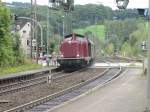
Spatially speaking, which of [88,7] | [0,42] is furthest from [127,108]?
[88,7]

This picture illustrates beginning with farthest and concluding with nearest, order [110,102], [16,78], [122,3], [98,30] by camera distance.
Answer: [98,30] < [16,78] < [122,3] < [110,102]

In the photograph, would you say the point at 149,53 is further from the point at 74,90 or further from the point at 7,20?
the point at 7,20

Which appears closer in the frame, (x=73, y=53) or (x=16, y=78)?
(x=16, y=78)

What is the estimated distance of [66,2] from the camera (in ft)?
95.8

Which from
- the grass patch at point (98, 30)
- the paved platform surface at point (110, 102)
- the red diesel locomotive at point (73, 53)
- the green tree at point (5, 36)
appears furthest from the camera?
the grass patch at point (98, 30)

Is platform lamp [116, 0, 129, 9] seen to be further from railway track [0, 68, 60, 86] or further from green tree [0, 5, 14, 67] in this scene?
green tree [0, 5, 14, 67]

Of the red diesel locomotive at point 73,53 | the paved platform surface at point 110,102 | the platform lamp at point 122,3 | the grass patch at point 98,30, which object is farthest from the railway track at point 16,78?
the grass patch at point 98,30

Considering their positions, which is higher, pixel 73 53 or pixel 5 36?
pixel 5 36

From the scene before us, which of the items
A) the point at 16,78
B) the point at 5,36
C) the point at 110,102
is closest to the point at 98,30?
the point at 5,36

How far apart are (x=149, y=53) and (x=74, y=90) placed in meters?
13.1

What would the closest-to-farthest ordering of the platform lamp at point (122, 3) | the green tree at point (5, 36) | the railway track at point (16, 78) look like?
1. the platform lamp at point (122, 3)
2. the railway track at point (16, 78)
3. the green tree at point (5, 36)

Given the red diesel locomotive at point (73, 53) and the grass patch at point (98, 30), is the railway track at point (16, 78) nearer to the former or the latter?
the red diesel locomotive at point (73, 53)

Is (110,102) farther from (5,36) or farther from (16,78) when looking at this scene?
(5,36)

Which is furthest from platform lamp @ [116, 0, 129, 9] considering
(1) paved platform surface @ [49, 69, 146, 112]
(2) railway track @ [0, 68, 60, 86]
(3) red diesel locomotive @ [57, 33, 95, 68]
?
(3) red diesel locomotive @ [57, 33, 95, 68]
